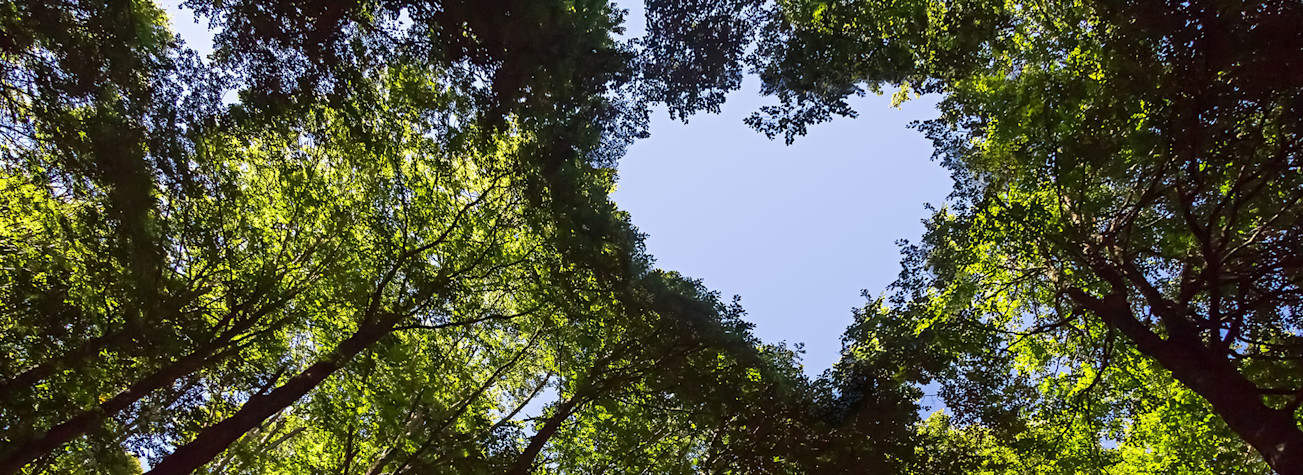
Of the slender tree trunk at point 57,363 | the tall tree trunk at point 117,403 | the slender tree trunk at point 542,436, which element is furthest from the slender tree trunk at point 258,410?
the slender tree trunk at point 542,436

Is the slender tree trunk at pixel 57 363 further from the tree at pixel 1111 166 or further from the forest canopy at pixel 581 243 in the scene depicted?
the tree at pixel 1111 166

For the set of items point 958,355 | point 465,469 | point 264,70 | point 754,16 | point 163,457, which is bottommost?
point 163,457

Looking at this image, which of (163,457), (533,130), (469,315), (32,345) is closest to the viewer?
(32,345)

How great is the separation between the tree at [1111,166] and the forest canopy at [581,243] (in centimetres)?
6

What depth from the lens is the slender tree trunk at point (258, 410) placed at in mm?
7086

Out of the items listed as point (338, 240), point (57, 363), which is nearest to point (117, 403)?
point (57, 363)

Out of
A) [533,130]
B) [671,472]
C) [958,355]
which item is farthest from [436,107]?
[958,355]

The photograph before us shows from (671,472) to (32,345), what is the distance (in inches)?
384

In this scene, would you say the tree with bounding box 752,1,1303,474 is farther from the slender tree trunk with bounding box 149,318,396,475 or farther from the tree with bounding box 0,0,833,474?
the slender tree trunk with bounding box 149,318,396,475

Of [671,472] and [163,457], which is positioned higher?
[671,472]

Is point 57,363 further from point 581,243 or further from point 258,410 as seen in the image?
point 581,243

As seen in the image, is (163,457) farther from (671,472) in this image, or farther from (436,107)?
(671,472)

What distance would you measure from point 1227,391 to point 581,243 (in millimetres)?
8111

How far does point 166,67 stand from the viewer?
7.11 metres
